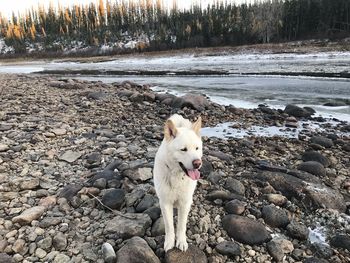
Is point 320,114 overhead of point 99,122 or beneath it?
beneath

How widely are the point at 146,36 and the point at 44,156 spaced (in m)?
95.8

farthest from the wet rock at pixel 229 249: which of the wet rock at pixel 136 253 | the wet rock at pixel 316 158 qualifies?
the wet rock at pixel 316 158

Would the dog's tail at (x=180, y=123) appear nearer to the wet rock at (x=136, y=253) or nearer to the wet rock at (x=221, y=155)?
the wet rock at (x=136, y=253)

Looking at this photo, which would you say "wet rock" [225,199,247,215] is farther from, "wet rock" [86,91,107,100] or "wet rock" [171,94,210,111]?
"wet rock" [86,91,107,100]

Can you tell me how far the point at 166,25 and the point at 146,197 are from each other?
95.7 meters

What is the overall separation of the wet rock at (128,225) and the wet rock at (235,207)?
1.27m

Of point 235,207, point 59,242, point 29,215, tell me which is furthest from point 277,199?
point 29,215

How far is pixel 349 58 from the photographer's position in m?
36.8

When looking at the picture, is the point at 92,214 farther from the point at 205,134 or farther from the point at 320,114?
the point at 320,114

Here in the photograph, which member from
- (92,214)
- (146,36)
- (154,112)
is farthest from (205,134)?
(146,36)

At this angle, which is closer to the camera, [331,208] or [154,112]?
[331,208]

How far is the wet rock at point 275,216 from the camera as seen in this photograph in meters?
4.89

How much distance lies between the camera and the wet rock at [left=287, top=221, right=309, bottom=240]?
465 cm

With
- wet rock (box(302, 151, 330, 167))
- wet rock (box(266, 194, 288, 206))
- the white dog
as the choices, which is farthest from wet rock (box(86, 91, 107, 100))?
the white dog
